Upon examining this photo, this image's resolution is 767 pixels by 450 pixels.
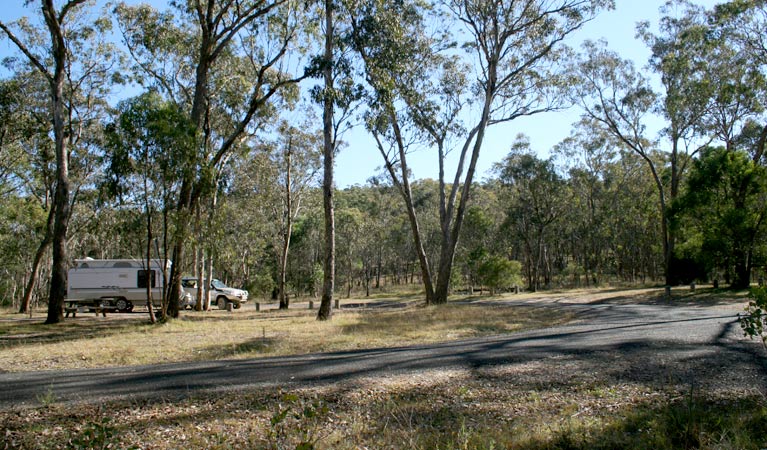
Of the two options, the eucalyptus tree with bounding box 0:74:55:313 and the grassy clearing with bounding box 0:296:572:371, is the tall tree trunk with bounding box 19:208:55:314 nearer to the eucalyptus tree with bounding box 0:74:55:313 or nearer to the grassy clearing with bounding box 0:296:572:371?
the eucalyptus tree with bounding box 0:74:55:313

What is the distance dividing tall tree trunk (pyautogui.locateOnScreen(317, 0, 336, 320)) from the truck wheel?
1439 centimetres

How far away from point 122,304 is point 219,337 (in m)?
16.2

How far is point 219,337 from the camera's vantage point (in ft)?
44.5

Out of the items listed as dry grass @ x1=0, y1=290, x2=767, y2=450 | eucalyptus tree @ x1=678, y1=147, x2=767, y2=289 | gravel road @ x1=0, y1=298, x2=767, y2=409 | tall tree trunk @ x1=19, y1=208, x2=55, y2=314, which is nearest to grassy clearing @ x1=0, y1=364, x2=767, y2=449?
dry grass @ x1=0, y1=290, x2=767, y2=450

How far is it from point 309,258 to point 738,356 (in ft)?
152

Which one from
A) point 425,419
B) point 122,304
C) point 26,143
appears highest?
point 26,143

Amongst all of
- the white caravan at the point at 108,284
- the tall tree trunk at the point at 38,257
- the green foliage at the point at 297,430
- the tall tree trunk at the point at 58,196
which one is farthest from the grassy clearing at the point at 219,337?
the white caravan at the point at 108,284

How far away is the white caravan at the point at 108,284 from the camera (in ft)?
87.0

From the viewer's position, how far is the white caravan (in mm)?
26531

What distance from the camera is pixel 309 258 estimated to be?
170 ft

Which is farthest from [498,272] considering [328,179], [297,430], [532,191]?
[297,430]

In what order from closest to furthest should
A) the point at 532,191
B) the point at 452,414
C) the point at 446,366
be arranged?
the point at 452,414 → the point at 446,366 → the point at 532,191

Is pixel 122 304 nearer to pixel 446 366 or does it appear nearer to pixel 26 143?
pixel 26 143

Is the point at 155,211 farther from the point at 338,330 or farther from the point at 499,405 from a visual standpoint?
the point at 499,405
